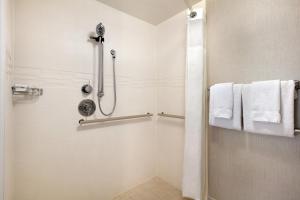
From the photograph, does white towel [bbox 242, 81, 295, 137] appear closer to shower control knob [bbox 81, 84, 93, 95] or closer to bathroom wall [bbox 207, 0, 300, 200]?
bathroom wall [bbox 207, 0, 300, 200]

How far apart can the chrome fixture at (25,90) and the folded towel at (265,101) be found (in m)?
1.69

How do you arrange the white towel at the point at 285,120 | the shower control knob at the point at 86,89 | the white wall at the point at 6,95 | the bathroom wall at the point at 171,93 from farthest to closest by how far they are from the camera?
the bathroom wall at the point at 171,93
the shower control knob at the point at 86,89
the white towel at the point at 285,120
the white wall at the point at 6,95

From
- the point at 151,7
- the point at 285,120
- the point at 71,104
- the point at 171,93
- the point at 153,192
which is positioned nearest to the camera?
the point at 285,120

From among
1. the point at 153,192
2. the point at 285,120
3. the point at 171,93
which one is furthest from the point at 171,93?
the point at 153,192

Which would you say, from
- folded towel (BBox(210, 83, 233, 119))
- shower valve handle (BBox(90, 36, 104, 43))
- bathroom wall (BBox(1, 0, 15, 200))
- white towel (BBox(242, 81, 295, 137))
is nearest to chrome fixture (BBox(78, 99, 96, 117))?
bathroom wall (BBox(1, 0, 15, 200))

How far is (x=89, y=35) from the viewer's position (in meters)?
1.37

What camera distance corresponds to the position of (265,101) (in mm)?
1008

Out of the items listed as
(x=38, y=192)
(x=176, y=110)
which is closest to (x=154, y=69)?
(x=176, y=110)

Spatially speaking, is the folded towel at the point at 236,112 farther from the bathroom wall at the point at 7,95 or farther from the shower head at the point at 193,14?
the bathroom wall at the point at 7,95

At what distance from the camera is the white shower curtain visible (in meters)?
1.38

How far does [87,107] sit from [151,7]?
1303mm

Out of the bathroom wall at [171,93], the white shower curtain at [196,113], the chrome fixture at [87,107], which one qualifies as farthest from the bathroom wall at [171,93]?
the chrome fixture at [87,107]

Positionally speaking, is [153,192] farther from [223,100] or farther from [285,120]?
[285,120]

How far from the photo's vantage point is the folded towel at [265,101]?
3.14 feet
